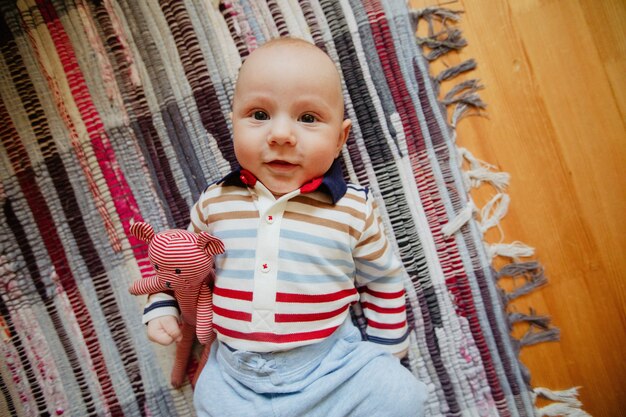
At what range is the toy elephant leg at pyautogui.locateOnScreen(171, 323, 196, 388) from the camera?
30.2 inches

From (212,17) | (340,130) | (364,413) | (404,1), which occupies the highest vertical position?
(212,17)

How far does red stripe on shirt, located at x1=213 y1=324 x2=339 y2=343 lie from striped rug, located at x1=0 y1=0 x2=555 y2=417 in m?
0.23

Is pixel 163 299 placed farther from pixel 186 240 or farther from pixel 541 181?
pixel 541 181

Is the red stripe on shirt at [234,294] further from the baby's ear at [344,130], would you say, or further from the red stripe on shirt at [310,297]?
A: the baby's ear at [344,130]

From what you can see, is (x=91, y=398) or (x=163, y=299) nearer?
(x=163, y=299)

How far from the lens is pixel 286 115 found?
613 millimetres

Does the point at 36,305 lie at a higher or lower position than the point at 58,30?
lower

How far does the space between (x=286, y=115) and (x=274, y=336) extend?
0.35m

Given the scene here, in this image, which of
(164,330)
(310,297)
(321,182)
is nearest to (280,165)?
(321,182)

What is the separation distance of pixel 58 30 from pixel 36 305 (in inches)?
21.7

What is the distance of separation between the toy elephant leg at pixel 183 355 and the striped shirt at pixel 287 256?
0.11m

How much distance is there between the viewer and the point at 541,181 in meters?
0.80

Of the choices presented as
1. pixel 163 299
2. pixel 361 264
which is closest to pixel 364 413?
pixel 361 264

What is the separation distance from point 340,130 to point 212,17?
0.37 m
